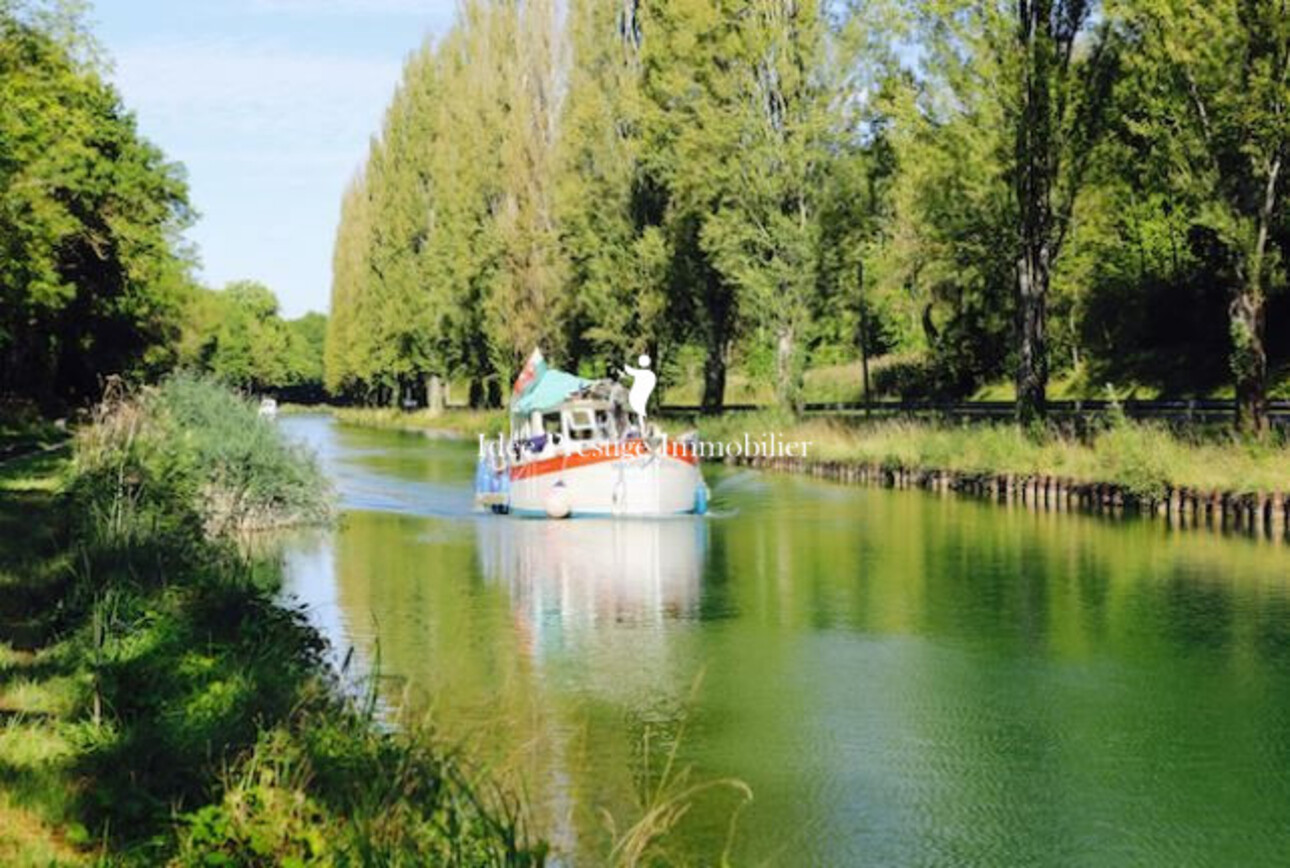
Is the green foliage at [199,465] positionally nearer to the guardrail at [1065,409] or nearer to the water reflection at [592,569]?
the water reflection at [592,569]

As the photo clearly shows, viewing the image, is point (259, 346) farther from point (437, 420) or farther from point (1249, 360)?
point (1249, 360)

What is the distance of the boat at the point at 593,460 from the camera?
1185 inches

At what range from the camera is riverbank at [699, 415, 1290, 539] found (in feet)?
90.6

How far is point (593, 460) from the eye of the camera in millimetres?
30109

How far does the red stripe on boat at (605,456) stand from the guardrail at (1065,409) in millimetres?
8401

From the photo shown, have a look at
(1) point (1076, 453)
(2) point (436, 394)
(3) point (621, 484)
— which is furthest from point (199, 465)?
(2) point (436, 394)

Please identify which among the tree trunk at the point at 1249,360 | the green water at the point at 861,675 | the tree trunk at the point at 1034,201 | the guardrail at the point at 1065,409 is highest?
the tree trunk at the point at 1034,201

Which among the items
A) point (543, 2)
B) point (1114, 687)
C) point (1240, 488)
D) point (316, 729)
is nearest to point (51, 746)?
point (316, 729)

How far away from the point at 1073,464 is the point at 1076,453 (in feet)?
2.11

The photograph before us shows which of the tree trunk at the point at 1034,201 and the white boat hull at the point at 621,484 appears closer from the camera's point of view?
the white boat hull at the point at 621,484

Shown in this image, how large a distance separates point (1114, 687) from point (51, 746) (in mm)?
9835

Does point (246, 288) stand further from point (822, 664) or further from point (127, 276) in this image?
point (822, 664)

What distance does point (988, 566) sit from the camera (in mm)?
23141

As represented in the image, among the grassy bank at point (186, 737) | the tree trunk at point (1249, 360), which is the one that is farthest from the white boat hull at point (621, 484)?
the grassy bank at point (186, 737)
